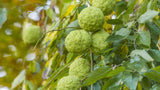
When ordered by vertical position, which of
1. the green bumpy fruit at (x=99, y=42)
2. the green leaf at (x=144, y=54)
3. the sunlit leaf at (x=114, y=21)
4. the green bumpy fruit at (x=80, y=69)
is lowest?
the green bumpy fruit at (x=80, y=69)

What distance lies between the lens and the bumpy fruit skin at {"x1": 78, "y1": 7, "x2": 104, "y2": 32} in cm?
116

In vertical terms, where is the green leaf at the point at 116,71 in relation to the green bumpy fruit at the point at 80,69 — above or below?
above

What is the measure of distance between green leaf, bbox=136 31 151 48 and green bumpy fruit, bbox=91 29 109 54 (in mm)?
165

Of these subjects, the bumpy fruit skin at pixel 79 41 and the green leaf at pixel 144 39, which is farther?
the bumpy fruit skin at pixel 79 41

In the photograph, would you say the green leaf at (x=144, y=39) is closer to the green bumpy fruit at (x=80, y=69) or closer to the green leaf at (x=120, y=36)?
the green leaf at (x=120, y=36)

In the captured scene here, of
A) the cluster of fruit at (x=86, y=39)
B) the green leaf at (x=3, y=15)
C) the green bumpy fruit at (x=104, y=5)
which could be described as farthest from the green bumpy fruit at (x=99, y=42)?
the green leaf at (x=3, y=15)

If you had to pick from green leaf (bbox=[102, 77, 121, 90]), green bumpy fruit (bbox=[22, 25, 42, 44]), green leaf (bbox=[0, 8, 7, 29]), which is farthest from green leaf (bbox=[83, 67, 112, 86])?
green bumpy fruit (bbox=[22, 25, 42, 44])

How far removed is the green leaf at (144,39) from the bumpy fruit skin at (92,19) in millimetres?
206

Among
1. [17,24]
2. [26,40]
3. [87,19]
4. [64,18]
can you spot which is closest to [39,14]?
[26,40]

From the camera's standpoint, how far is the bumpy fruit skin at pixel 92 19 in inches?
45.6

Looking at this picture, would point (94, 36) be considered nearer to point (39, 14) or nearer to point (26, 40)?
point (26, 40)

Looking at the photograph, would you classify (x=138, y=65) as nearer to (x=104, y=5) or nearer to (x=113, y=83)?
(x=113, y=83)

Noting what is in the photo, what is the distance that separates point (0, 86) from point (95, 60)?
2147mm

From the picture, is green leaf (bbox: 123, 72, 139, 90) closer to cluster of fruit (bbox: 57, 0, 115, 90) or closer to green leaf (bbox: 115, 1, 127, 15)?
cluster of fruit (bbox: 57, 0, 115, 90)
